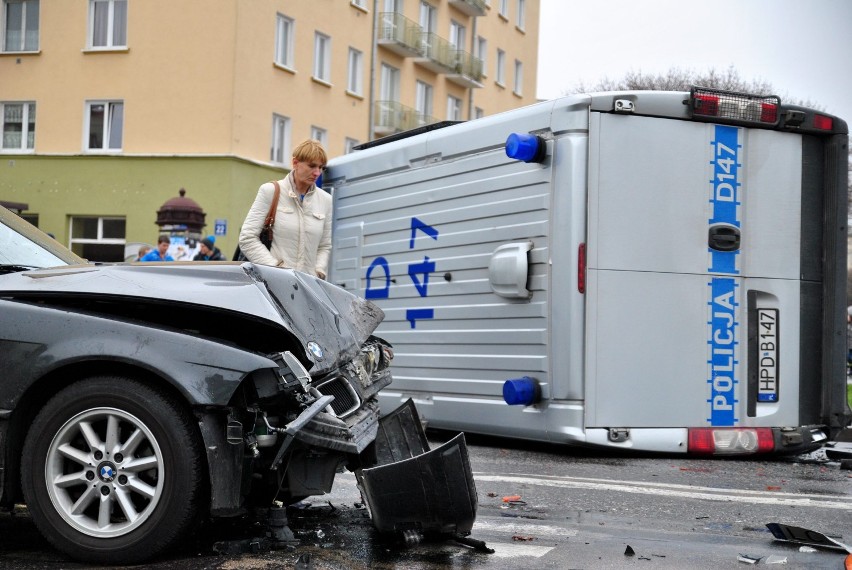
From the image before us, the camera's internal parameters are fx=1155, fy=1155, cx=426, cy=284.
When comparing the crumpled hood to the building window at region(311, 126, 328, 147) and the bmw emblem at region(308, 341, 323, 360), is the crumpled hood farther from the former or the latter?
the building window at region(311, 126, 328, 147)

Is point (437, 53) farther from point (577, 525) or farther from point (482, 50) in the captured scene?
point (577, 525)

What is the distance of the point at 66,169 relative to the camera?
31.4 meters

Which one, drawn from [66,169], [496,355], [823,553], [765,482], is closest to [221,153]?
[66,169]

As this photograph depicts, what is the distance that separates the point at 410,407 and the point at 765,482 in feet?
9.26

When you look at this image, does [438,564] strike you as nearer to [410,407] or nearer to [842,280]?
[410,407]

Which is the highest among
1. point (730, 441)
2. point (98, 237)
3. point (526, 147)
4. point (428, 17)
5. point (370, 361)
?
point (428, 17)

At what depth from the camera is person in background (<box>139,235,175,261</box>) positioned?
16875 millimetres

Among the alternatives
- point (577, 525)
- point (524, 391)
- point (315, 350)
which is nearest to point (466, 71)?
point (524, 391)

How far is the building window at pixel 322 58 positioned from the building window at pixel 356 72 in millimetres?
1934

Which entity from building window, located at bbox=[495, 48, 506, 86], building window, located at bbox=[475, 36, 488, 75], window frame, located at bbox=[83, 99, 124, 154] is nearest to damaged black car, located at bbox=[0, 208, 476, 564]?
window frame, located at bbox=[83, 99, 124, 154]

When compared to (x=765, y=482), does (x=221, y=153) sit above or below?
above

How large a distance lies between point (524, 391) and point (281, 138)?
2564 centimetres

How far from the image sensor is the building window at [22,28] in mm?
32375

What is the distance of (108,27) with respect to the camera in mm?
31531
